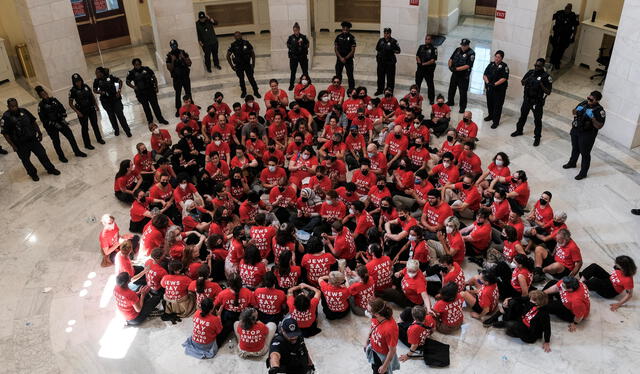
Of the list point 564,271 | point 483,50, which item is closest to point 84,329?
point 564,271

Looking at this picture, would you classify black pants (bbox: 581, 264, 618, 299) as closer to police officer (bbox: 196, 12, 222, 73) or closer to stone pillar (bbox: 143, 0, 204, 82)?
stone pillar (bbox: 143, 0, 204, 82)

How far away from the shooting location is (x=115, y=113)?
12.6 m

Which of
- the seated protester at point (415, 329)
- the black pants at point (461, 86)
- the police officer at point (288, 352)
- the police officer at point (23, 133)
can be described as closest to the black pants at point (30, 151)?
the police officer at point (23, 133)

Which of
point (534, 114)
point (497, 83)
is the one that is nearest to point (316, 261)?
point (534, 114)

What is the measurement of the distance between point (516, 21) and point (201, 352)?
10.4m

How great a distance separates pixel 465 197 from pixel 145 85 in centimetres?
741

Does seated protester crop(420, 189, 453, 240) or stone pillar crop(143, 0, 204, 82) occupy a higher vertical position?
stone pillar crop(143, 0, 204, 82)

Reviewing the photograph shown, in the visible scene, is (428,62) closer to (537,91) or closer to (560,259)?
(537,91)

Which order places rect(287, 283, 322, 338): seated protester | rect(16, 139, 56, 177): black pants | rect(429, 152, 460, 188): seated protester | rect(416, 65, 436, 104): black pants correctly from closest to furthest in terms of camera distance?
1. rect(287, 283, 322, 338): seated protester
2. rect(429, 152, 460, 188): seated protester
3. rect(16, 139, 56, 177): black pants
4. rect(416, 65, 436, 104): black pants

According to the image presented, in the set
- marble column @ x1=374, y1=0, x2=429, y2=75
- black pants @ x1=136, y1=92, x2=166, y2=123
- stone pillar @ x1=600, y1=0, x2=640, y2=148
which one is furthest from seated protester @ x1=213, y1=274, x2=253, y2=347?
marble column @ x1=374, y1=0, x2=429, y2=75

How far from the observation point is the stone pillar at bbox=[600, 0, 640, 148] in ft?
35.5

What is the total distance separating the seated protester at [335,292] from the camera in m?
7.10

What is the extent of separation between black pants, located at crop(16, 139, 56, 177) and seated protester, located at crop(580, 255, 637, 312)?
387 inches

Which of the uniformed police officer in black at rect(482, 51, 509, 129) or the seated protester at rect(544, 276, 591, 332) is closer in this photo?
the seated protester at rect(544, 276, 591, 332)
